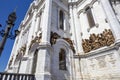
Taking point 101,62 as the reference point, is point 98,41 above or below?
above

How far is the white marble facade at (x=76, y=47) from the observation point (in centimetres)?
845

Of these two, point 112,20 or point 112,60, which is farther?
point 112,20

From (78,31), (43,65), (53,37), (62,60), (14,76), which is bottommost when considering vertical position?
(14,76)

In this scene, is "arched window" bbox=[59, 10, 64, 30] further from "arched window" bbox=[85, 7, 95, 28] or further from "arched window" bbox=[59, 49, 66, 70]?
"arched window" bbox=[59, 49, 66, 70]

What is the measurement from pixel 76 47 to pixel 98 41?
2.48 metres

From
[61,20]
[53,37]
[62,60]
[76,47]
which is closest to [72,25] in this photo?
[61,20]

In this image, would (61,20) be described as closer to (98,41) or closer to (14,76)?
(98,41)

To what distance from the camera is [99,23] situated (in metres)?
11.0

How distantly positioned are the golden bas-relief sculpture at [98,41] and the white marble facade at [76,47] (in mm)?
89

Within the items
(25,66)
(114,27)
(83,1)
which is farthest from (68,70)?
(83,1)

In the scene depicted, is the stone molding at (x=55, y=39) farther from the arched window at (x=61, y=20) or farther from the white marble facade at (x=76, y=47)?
the arched window at (x=61, y=20)

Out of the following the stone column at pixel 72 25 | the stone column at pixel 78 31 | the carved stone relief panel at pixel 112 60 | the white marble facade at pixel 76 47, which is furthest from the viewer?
the stone column at pixel 72 25

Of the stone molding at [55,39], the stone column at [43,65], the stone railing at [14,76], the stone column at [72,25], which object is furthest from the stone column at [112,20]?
the stone railing at [14,76]

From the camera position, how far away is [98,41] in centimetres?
1002
